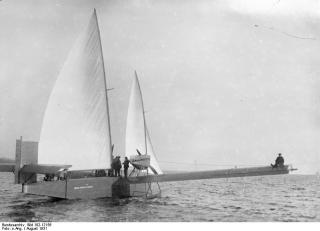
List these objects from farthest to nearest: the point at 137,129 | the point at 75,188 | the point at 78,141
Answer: the point at 137,129, the point at 78,141, the point at 75,188

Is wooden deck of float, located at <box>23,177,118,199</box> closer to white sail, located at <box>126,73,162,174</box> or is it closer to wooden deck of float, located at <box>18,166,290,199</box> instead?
wooden deck of float, located at <box>18,166,290,199</box>

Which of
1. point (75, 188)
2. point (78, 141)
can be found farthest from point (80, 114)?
point (75, 188)

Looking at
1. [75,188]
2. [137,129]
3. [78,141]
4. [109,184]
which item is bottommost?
[75,188]

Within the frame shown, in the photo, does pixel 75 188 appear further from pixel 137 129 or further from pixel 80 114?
pixel 137 129

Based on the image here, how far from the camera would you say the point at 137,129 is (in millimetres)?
36094

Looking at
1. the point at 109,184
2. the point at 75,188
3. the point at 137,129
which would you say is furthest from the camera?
the point at 137,129

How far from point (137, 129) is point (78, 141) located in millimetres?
10367

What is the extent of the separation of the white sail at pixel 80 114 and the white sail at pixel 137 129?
306 inches

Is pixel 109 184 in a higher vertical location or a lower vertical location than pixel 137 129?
lower

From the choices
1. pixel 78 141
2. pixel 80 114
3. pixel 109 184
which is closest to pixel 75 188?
pixel 109 184

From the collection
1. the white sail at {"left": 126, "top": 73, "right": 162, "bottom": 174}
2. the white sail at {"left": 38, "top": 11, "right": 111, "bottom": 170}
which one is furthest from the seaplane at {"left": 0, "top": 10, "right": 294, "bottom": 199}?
the white sail at {"left": 126, "top": 73, "right": 162, "bottom": 174}

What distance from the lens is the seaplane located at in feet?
82.7

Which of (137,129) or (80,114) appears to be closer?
(80,114)

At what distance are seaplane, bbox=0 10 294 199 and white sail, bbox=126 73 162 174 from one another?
6883 millimetres
